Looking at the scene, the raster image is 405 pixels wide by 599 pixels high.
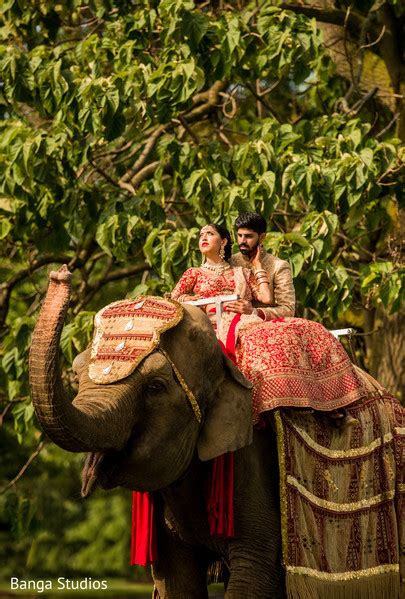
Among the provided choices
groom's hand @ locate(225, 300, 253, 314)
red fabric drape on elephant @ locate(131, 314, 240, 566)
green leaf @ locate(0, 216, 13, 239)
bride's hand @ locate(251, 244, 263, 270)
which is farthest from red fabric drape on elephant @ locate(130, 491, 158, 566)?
green leaf @ locate(0, 216, 13, 239)

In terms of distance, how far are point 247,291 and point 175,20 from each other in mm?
2792

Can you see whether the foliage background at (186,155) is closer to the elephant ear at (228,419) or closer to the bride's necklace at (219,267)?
the bride's necklace at (219,267)

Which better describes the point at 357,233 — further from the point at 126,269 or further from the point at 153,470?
the point at 153,470

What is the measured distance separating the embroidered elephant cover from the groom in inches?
6.5

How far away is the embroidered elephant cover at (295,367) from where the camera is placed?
5898 millimetres

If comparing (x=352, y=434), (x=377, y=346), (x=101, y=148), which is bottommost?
(x=377, y=346)

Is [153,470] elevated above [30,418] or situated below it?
above

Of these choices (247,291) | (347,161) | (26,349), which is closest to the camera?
(247,291)

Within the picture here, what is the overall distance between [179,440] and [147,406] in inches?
7.8

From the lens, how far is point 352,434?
625cm

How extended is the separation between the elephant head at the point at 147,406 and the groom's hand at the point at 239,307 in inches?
10.1

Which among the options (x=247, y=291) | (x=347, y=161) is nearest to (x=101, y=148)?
(x=347, y=161)

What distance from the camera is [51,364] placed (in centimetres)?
475

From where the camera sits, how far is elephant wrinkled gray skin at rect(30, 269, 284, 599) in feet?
15.9
